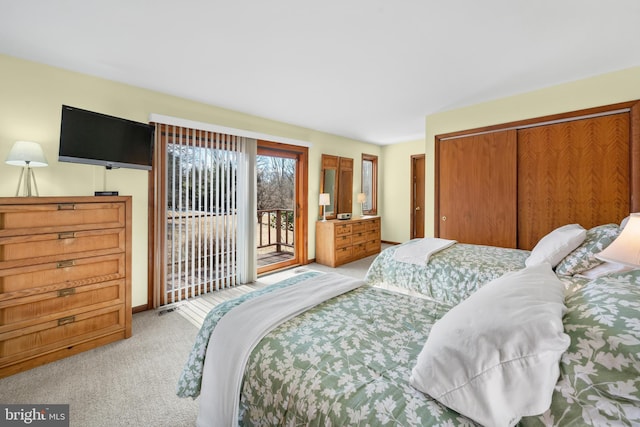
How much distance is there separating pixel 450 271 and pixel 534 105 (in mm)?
2439

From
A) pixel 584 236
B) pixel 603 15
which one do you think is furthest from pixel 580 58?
pixel 584 236

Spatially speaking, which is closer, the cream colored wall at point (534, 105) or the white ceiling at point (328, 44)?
the white ceiling at point (328, 44)

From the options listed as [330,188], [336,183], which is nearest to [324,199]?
[330,188]

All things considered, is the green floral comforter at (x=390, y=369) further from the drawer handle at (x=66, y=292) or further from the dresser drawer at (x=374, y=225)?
the dresser drawer at (x=374, y=225)

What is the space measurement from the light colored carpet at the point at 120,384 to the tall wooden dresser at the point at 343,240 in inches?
105

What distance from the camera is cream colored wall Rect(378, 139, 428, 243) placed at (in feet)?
20.2

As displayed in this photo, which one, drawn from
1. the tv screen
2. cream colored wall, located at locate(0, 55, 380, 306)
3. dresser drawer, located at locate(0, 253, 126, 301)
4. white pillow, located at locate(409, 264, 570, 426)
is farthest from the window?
white pillow, located at locate(409, 264, 570, 426)

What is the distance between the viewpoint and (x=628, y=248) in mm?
1408

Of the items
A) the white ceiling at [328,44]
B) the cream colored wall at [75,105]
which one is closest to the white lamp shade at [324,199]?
the white ceiling at [328,44]

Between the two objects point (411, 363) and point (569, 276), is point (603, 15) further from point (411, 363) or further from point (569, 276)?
point (411, 363)

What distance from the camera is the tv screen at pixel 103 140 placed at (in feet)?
7.54

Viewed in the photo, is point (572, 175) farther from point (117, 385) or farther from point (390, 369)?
point (117, 385)

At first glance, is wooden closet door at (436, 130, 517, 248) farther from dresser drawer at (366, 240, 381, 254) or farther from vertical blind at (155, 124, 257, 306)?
vertical blind at (155, 124, 257, 306)

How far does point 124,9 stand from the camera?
178 cm
